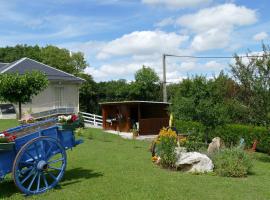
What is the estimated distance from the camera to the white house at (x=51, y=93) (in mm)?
31020

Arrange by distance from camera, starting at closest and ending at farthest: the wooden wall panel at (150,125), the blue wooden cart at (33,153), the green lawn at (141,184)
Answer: the blue wooden cart at (33,153)
the green lawn at (141,184)
the wooden wall panel at (150,125)

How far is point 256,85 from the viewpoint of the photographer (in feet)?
44.0

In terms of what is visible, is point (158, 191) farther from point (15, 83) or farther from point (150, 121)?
point (150, 121)

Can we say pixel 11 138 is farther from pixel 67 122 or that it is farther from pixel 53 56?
pixel 53 56

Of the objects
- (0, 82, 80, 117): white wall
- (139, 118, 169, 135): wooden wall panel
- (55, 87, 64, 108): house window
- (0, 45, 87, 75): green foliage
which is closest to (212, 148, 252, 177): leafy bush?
(139, 118, 169, 135): wooden wall panel

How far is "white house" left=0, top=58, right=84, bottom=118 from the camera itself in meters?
31.0

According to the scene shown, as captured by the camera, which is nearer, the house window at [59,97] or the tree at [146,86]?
the house window at [59,97]

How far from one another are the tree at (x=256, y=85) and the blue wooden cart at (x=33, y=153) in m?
7.59

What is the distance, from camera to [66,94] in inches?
1316

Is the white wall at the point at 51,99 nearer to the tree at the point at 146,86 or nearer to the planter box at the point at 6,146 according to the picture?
the tree at the point at 146,86

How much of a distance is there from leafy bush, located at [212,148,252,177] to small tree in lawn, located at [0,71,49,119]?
46.1 ft

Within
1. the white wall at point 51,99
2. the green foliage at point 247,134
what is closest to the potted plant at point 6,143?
the green foliage at point 247,134

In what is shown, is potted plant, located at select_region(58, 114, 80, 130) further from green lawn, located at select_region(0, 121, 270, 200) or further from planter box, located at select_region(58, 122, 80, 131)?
green lawn, located at select_region(0, 121, 270, 200)

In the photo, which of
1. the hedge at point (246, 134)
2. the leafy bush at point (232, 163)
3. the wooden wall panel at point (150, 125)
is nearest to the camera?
the leafy bush at point (232, 163)
